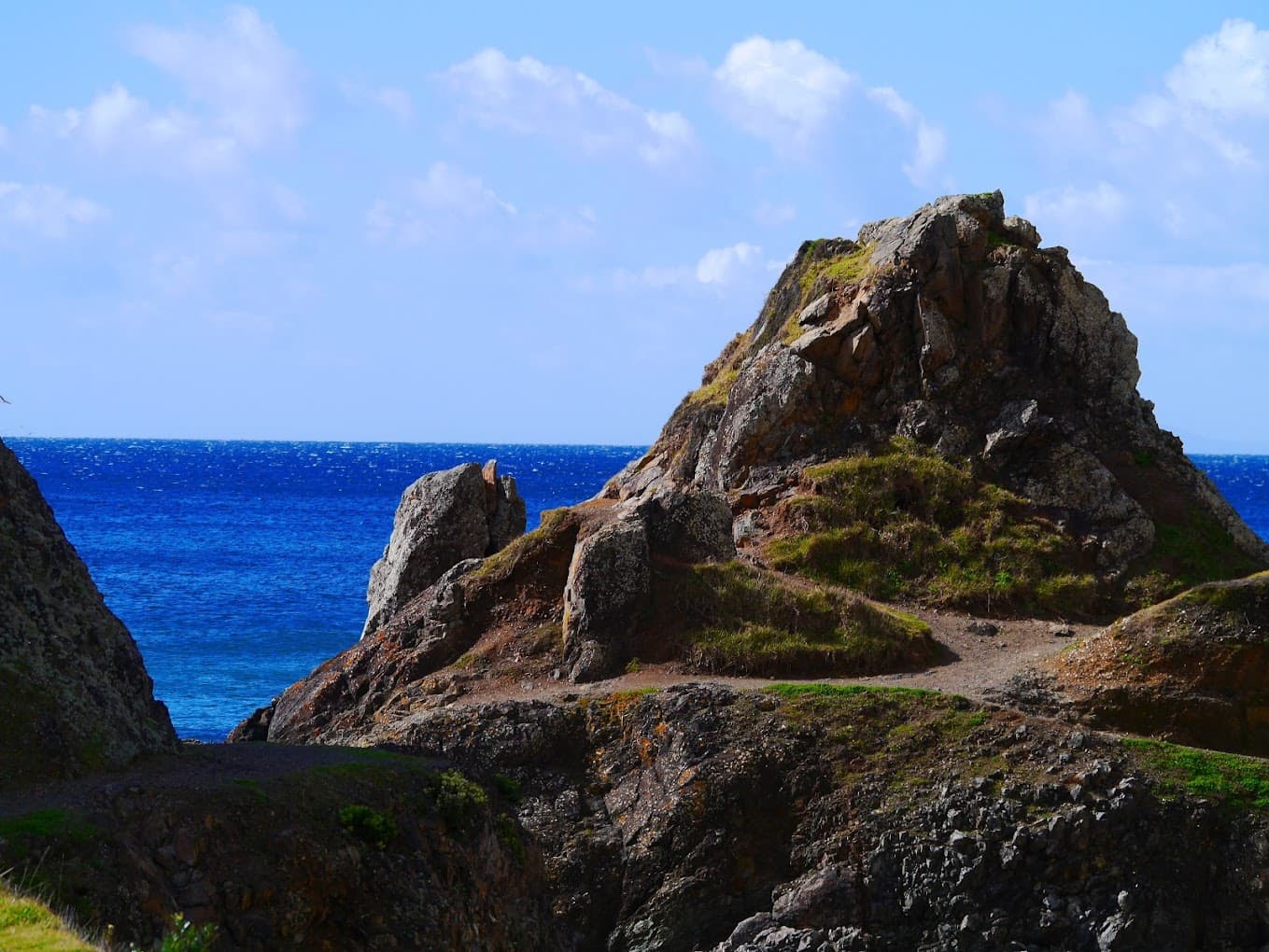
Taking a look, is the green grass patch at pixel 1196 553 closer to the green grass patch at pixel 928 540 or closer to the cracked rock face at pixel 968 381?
the cracked rock face at pixel 968 381

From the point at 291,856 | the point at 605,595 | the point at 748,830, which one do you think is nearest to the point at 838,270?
the point at 605,595

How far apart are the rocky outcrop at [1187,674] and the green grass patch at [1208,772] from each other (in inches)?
82.1

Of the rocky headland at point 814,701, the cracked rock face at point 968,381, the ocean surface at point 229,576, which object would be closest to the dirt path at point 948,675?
the rocky headland at point 814,701

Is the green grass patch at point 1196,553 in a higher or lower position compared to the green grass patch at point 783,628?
higher

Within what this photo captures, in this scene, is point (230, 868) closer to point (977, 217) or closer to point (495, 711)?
point (495, 711)

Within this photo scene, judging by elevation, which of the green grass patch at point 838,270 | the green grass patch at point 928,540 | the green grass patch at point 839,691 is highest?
the green grass patch at point 838,270

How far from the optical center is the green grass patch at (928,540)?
134 feet

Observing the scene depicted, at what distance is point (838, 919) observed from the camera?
2783 centimetres

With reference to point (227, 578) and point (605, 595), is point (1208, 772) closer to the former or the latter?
point (605, 595)

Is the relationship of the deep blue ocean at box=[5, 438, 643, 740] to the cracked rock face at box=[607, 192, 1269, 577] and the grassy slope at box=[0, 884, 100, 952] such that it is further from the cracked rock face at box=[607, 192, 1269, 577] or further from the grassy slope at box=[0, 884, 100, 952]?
the grassy slope at box=[0, 884, 100, 952]

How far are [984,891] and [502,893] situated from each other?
10.1 metres

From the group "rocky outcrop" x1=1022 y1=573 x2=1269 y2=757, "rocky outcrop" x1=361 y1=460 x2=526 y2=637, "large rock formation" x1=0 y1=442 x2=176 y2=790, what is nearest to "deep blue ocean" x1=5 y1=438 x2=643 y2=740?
"rocky outcrop" x1=361 y1=460 x2=526 y2=637

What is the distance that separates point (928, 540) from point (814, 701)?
11.9 metres

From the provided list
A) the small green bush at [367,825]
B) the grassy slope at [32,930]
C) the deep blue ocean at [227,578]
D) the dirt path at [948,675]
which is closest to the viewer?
the grassy slope at [32,930]
